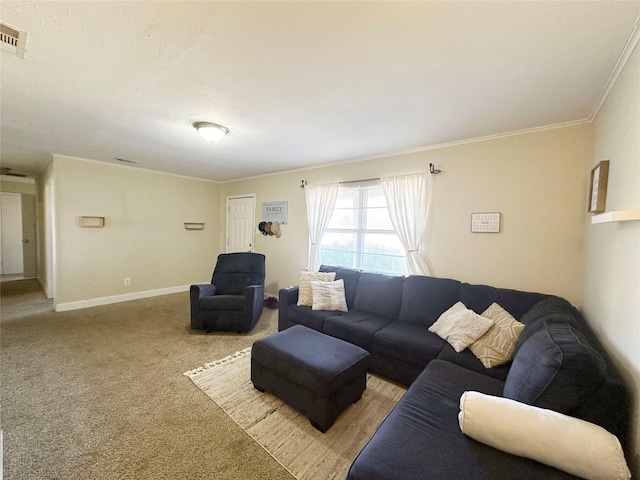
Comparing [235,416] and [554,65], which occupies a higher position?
[554,65]

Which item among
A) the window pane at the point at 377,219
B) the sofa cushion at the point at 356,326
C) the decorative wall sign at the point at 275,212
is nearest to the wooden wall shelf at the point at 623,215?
the sofa cushion at the point at 356,326

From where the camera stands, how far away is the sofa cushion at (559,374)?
3.55ft

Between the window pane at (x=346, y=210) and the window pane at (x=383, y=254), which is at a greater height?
the window pane at (x=346, y=210)

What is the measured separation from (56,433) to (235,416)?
3.77ft

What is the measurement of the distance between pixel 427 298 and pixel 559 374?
62.9 inches

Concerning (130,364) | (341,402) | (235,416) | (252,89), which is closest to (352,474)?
(341,402)

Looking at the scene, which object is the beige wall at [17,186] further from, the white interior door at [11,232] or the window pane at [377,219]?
the window pane at [377,219]

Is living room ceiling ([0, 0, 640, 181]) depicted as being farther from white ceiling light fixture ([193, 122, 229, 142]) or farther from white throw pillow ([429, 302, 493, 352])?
white throw pillow ([429, 302, 493, 352])

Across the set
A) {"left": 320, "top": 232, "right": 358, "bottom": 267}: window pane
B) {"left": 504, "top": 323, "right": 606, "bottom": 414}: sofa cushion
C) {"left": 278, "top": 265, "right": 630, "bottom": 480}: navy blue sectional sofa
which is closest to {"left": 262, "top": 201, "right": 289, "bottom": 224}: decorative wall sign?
{"left": 320, "top": 232, "right": 358, "bottom": 267}: window pane

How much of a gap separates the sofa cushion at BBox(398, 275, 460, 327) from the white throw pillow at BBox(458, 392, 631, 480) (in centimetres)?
152

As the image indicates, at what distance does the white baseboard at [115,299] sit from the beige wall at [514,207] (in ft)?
15.5

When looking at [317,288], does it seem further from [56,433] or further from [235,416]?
[56,433]

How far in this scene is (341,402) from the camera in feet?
6.12

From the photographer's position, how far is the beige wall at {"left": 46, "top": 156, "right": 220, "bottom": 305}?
155 inches
